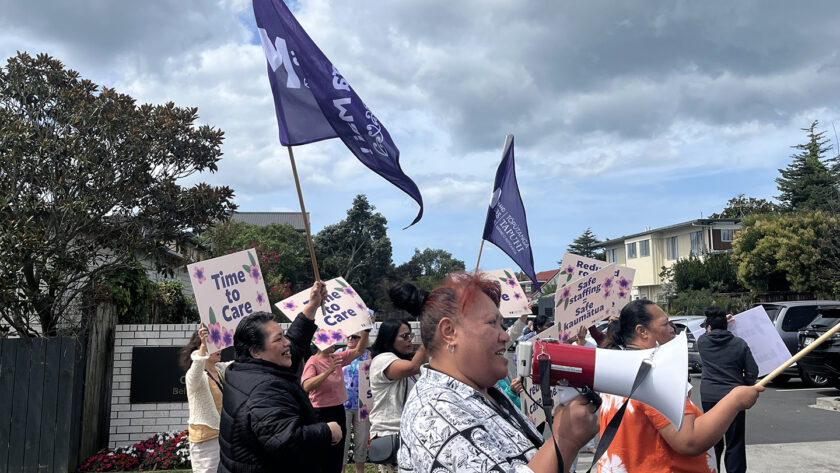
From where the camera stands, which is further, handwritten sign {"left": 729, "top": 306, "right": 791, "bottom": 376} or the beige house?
the beige house

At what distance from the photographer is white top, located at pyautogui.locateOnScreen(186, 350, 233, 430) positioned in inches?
185

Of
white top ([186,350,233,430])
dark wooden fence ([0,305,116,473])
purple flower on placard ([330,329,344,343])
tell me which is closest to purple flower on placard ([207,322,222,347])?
white top ([186,350,233,430])

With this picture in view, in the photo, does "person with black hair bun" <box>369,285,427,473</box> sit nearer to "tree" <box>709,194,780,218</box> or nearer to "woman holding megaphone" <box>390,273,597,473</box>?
"woman holding megaphone" <box>390,273,597,473</box>

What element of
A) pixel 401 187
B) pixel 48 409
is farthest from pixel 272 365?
pixel 48 409

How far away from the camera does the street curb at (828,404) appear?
38.4 feet

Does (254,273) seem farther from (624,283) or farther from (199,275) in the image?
(624,283)

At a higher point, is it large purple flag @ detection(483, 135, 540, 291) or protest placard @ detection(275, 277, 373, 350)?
large purple flag @ detection(483, 135, 540, 291)

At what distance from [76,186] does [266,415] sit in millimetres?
5849

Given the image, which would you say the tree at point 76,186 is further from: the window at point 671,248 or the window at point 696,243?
the window at point 671,248

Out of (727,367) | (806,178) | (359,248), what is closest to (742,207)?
(806,178)

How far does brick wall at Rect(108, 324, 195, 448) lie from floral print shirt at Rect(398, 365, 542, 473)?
294 inches

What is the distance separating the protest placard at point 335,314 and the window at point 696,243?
142 feet

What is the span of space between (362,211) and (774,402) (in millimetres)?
39454

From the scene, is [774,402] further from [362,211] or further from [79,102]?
[362,211]
